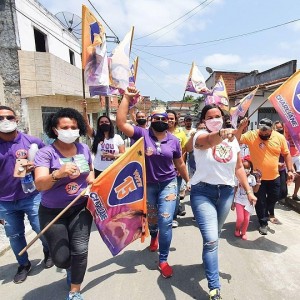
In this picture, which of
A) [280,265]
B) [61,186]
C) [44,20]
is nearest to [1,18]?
[44,20]

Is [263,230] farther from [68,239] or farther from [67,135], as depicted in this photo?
[67,135]

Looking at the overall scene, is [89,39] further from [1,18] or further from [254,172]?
[1,18]

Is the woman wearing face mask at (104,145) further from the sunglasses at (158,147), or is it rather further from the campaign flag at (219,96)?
the campaign flag at (219,96)

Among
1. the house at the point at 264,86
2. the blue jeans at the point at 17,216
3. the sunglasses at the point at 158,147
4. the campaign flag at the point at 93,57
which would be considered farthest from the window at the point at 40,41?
the sunglasses at the point at 158,147

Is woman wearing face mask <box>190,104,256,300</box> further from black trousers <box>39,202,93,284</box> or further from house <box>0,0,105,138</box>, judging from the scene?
house <box>0,0,105,138</box>

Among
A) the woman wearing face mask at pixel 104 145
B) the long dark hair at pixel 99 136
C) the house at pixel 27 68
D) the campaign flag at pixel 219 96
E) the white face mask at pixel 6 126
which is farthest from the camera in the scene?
the house at pixel 27 68

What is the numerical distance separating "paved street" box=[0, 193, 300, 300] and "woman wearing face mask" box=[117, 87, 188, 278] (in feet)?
0.91

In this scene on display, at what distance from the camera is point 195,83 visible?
7789 mm

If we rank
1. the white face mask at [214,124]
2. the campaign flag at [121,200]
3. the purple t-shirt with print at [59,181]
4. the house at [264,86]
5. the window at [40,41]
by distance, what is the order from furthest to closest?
the window at [40,41] → the house at [264,86] → the white face mask at [214,124] → the campaign flag at [121,200] → the purple t-shirt with print at [59,181]

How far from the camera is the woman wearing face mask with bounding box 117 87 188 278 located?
10.5ft

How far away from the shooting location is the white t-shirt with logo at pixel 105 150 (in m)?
4.70

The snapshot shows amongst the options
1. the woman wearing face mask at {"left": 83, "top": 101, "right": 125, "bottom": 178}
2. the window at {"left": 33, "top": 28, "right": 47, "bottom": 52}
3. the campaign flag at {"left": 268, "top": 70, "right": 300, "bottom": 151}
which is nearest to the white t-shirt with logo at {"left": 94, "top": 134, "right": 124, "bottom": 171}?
the woman wearing face mask at {"left": 83, "top": 101, "right": 125, "bottom": 178}

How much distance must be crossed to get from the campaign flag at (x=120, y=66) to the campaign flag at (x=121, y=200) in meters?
1.82

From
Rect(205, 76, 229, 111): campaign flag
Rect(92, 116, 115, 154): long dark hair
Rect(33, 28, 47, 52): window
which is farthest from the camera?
Rect(33, 28, 47, 52): window
